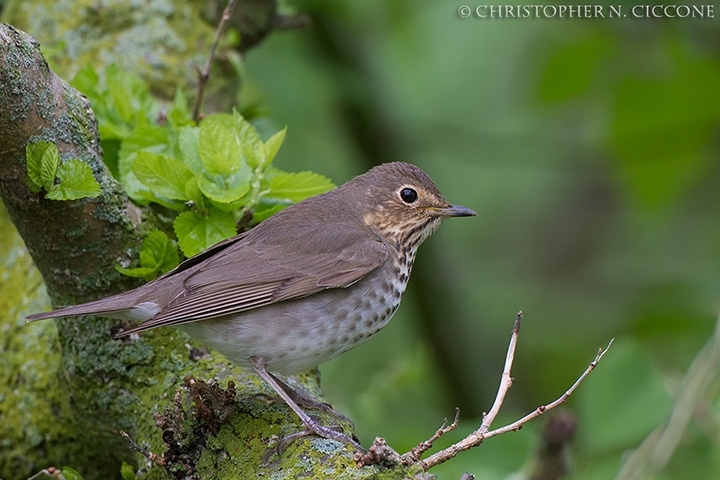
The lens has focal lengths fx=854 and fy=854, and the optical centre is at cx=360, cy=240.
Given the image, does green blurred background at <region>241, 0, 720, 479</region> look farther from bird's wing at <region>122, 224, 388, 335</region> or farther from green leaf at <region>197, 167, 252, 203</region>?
green leaf at <region>197, 167, 252, 203</region>

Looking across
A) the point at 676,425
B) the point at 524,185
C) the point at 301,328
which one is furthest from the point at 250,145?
the point at 524,185

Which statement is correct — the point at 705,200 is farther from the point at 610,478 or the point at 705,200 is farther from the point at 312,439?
the point at 312,439

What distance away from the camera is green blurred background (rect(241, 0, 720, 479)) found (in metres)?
6.02

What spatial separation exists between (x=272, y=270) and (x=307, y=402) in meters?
0.64

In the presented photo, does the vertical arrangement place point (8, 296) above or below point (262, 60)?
below

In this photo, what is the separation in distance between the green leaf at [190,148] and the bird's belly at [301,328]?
748 millimetres

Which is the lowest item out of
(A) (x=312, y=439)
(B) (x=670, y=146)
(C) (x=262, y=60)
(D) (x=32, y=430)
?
(D) (x=32, y=430)

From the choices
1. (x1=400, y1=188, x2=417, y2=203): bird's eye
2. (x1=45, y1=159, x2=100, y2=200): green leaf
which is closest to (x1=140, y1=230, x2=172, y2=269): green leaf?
(x1=45, y1=159, x2=100, y2=200): green leaf

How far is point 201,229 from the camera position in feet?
12.9

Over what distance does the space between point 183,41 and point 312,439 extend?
126 inches

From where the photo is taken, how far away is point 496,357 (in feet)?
26.6

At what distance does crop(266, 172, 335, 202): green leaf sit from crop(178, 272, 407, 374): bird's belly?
1.91 ft

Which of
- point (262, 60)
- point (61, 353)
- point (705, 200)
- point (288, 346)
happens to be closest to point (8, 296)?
point (61, 353)

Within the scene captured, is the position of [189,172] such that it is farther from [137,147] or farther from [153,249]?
[137,147]
